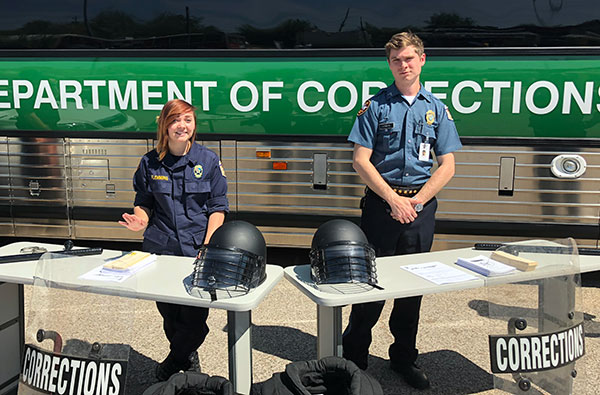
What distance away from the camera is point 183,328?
9.89 feet

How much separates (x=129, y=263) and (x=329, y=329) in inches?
37.6

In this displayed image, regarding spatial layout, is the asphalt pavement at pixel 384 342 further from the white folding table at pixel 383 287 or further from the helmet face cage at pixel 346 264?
the helmet face cage at pixel 346 264

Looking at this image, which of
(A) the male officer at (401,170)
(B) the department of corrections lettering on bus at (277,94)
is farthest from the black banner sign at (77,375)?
(B) the department of corrections lettering on bus at (277,94)

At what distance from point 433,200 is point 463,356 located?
1.10 meters

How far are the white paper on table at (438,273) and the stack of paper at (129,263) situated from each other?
1.22 meters

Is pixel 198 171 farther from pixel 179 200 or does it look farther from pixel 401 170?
pixel 401 170

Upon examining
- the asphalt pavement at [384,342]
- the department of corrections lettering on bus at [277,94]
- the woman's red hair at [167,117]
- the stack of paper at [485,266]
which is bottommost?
the asphalt pavement at [384,342]

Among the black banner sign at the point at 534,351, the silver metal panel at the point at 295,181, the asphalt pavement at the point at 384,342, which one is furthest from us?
the silver metal panel at the point at 295,181

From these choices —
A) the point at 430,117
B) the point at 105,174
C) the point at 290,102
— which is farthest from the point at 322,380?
the point at 105,174

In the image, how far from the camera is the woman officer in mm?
2971

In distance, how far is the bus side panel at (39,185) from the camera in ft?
17.0

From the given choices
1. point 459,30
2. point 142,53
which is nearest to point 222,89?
point 142,53

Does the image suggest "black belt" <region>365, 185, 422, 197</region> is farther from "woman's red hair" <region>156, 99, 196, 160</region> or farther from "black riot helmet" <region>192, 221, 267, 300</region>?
"woman's red hair" <region>156, 99, 196, 160</region>

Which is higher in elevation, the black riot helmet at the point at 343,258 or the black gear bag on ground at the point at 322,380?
the black riot helmet at the point at 343,258
